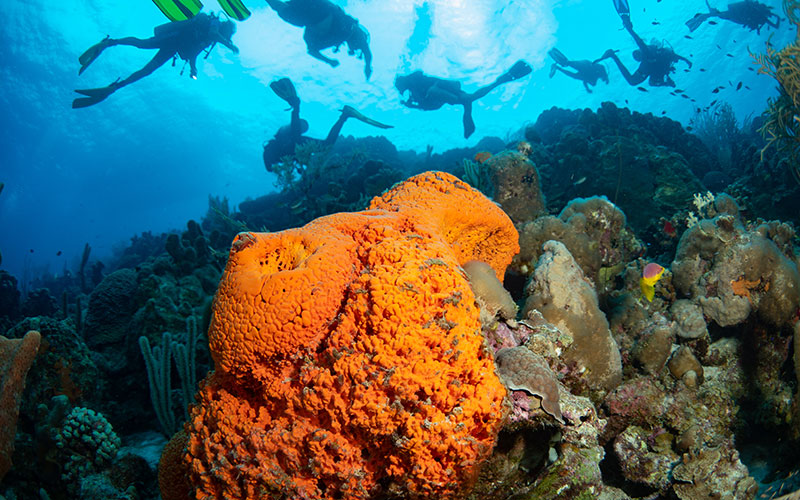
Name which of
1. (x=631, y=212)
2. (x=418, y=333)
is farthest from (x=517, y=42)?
(x=418, y=333)

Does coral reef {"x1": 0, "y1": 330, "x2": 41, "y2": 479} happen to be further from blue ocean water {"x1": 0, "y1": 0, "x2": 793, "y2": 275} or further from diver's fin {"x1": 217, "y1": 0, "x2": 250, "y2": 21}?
blue ocean water {"x1": 0, "y1": 0, "x2": 793, "y2": 275}

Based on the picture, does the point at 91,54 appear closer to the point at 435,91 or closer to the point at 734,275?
the point at 435,91

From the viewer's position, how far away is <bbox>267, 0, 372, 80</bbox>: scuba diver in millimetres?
13203

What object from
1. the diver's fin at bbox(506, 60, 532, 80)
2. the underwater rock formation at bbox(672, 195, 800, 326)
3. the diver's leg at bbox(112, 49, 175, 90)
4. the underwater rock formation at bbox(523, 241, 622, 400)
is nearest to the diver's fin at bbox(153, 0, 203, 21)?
the diver's leg at bbox(112, 49, 175, 90)

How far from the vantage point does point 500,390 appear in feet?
4.81

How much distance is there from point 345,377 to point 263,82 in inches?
1995

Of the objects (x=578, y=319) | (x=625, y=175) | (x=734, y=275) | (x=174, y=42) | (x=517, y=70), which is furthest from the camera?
(x=517, y=70)

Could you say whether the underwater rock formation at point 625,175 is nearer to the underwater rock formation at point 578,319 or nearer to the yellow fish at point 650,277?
the yellow fish at point 650,277

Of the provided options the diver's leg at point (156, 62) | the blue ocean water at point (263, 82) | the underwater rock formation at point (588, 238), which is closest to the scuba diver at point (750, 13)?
the blue ocean water at point (263, 82)

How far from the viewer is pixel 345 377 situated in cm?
145

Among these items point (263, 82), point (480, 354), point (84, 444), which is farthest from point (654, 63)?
point (263, 82)

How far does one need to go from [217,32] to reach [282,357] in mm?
14013

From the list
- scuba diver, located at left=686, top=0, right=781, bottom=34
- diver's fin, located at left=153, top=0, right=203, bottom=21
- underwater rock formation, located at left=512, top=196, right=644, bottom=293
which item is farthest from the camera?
scuba diver, located at left=686, top=0, right=781, bottom=34

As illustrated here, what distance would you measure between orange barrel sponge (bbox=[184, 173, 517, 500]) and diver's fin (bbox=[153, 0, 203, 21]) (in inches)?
326
